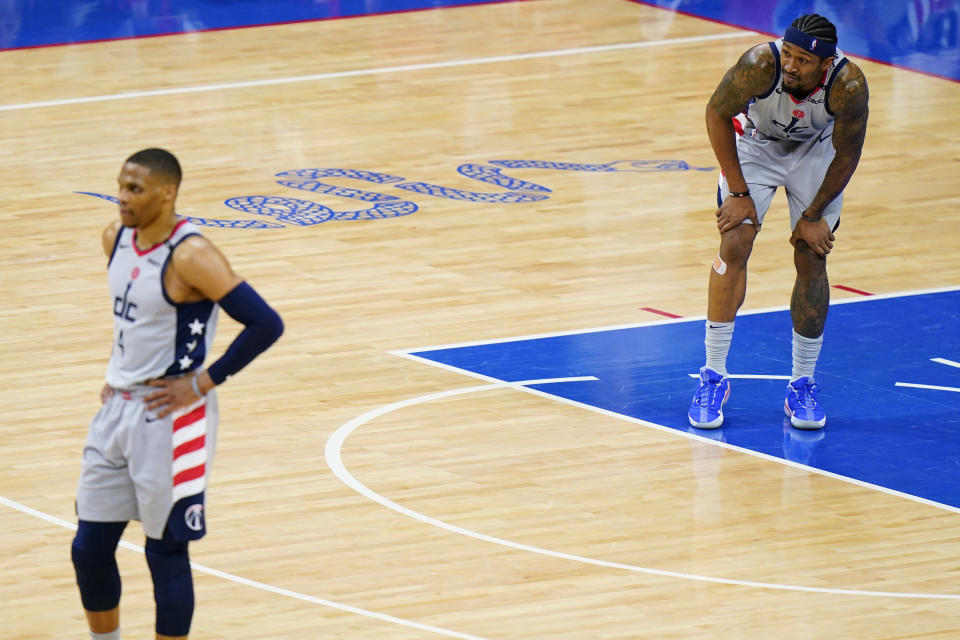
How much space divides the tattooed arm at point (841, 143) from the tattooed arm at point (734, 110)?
0.24 m

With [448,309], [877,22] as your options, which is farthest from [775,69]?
[877,22]

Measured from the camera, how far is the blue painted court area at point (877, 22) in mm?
15719

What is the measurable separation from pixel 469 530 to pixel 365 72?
8508 millimetres

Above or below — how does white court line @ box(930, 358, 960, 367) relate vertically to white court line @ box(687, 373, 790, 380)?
below

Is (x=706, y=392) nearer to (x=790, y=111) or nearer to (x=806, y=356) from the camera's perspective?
(x=806, y=356)

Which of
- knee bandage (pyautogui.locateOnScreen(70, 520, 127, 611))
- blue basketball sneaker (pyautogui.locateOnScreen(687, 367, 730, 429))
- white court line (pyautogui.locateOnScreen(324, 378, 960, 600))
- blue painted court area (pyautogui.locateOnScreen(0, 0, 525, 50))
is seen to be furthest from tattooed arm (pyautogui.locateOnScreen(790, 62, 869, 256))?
blue painted court area (pyautogui.locateOnScreen(0, 0, 525, 50))

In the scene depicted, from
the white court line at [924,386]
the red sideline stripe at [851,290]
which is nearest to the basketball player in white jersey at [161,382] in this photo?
the white court line at [924,386]

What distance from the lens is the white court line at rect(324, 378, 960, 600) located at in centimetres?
624

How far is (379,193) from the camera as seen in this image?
11.5 meters

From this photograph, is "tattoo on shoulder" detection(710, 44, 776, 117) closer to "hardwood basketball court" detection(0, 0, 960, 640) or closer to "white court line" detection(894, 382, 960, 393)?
"hardwood basketball court" detection(0, 0, 960, 640)

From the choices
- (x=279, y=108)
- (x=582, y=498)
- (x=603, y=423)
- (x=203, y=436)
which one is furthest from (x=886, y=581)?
(x=279, y=108)

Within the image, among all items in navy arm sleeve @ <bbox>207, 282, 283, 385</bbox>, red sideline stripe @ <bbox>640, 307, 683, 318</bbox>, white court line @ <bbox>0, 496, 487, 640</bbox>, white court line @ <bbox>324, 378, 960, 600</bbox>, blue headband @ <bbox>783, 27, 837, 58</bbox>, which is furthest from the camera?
red sideline stripe @ <bbox>640, 307, 683, 318</bbox>

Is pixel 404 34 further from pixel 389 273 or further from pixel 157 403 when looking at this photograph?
pixel 157 403

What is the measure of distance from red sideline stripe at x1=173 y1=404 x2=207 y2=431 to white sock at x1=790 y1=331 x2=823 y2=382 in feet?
11.3
